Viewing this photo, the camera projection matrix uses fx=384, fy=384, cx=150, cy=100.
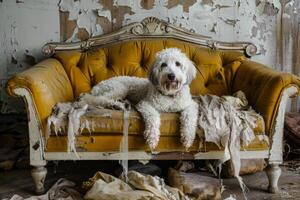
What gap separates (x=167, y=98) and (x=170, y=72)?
0.66 ft

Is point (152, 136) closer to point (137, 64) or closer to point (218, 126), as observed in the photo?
point (218, 126)

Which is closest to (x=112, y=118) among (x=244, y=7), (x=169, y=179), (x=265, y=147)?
(x=169, y=179)

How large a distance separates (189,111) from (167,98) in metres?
0.18

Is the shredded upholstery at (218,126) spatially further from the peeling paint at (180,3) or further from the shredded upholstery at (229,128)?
the peeling paint at (180,3)

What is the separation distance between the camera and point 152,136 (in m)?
2.39

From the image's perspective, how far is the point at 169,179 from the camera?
2.63m

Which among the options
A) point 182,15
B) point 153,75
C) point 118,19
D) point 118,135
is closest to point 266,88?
point 153,75

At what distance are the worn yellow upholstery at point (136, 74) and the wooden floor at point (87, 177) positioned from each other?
1.09 feet

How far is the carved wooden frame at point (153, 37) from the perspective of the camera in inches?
133

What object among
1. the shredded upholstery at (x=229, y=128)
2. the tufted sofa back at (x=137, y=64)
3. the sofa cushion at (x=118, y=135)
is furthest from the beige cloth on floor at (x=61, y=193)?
the shredded upholstery at (x=229, y=128)

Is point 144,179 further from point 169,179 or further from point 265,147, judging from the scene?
point 265,147

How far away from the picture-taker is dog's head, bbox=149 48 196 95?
96.1 inches

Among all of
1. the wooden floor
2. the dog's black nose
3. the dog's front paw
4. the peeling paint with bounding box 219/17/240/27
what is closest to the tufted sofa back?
the peeling paint with bounding box 219/17/240/27

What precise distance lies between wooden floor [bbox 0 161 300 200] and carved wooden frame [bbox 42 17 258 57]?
1026 millimetres
